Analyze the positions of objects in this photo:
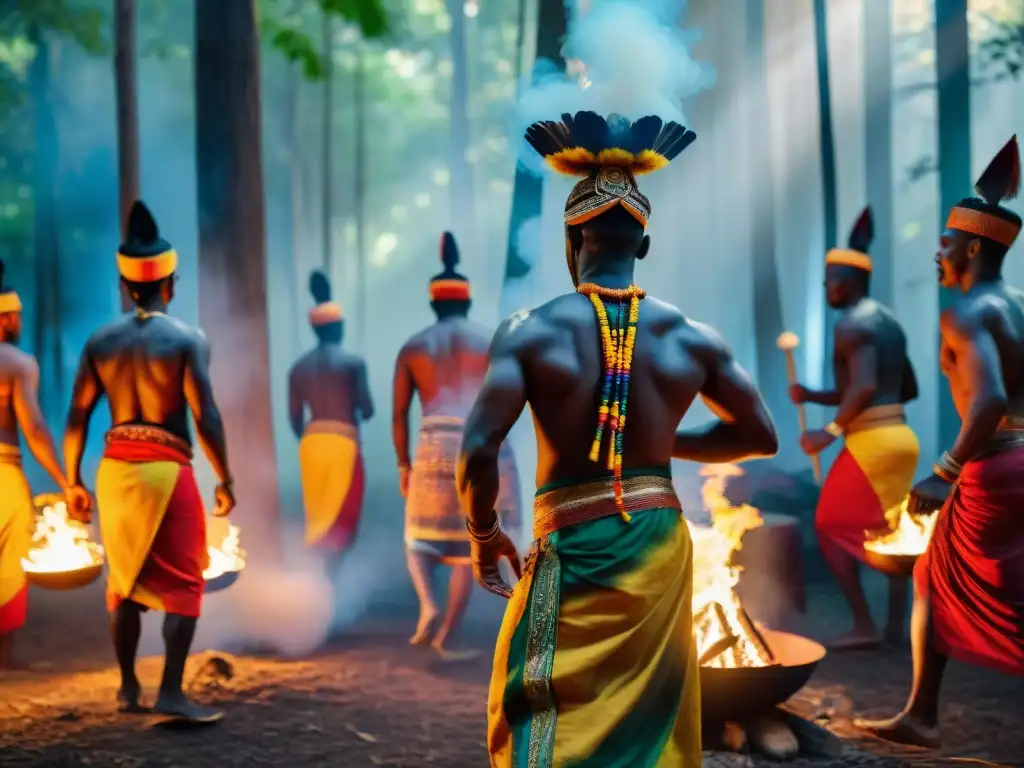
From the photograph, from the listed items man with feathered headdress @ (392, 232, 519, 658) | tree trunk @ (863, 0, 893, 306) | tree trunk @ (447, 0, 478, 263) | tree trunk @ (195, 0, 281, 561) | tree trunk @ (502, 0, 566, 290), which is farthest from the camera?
tree trunk @ (447, 0, 478, 263)

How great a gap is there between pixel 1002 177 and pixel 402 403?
13.3 feet

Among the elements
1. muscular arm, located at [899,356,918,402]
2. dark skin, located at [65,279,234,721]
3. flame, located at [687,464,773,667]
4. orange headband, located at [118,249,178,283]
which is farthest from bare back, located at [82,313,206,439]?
muscular arm, located at [899,356,918,402]

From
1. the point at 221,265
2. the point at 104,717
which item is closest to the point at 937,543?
the point at 104,717

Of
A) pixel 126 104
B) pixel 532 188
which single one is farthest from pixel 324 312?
pixel 126 104

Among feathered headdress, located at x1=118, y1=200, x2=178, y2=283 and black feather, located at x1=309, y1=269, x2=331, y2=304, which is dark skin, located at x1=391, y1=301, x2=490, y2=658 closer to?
black feather, located at x1=309, y1=269, x2=331, y2=304

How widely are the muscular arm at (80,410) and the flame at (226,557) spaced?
38.8 inches

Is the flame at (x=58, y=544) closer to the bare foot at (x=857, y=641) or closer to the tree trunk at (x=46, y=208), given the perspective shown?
the bare foot at (x=857, y=641)

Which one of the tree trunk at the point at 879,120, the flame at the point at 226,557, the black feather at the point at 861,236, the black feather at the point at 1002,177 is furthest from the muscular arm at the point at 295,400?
the tree trunk at the point at 879,120

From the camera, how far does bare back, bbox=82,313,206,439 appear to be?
5.47 metres

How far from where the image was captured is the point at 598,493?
10.2 ft

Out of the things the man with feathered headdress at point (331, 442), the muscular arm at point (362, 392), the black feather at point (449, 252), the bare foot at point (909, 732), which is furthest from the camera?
the muscular arm at point (362, 392)

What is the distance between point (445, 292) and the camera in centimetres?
727

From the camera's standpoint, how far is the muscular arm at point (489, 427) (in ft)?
9.72

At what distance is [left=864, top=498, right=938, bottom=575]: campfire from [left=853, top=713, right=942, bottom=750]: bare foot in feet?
3.96
